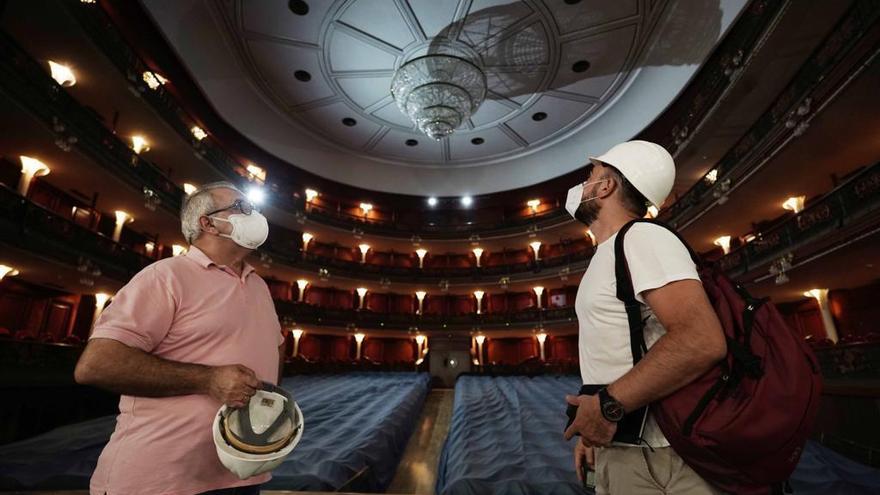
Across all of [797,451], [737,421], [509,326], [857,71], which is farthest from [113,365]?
[509,326]

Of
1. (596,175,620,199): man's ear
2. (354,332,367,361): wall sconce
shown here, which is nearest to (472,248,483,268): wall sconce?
(354,332,367,361): wall sconce

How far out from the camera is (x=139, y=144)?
34.6 ft

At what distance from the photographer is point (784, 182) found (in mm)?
9109

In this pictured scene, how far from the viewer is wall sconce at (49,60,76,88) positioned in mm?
7770

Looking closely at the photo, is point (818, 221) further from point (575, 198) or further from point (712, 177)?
point (575, 198)

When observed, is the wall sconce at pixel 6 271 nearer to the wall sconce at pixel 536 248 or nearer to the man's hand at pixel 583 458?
the man's hand at pixel 583 458

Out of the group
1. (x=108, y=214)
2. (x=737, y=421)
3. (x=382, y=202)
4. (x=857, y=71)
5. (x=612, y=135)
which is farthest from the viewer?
(x=382, y=202)

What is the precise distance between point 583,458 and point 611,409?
19.9 inches

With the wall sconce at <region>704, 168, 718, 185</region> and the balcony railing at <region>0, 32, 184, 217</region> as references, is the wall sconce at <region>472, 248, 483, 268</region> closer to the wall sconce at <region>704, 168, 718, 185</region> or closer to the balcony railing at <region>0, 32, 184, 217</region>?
the wall sconce at <region>704, 168, 718, 185</region>

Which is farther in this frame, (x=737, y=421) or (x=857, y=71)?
(x=857, y=71)

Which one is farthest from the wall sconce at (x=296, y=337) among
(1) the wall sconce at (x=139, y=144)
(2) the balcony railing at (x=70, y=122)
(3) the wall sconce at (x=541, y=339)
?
(3) the wall sconce at (x=541, y=339)

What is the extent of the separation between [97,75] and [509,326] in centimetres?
1550

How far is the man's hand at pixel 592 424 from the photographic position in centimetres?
104

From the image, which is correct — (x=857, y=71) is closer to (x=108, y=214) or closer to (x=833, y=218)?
(x=833, y=218)
